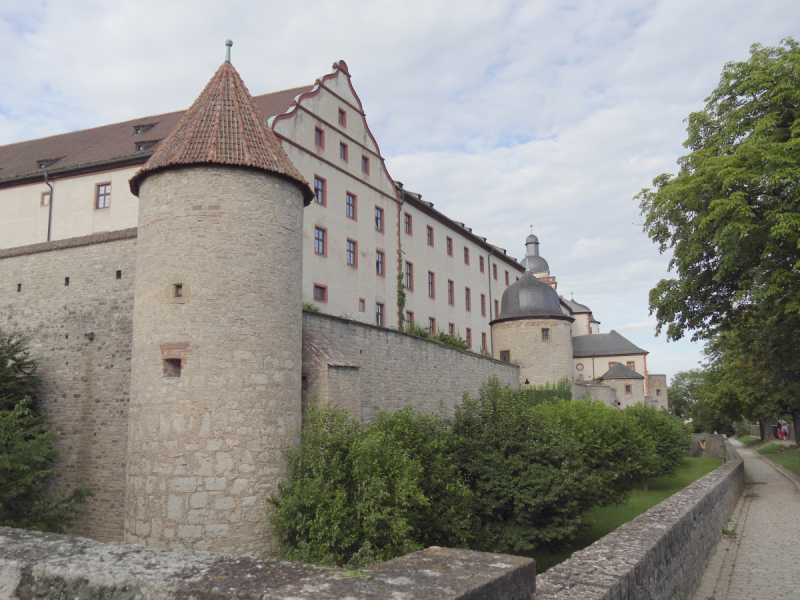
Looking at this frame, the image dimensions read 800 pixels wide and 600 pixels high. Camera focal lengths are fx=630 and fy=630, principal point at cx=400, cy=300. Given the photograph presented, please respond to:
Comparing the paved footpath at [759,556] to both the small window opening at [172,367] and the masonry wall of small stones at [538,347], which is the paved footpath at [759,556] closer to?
the small window opening at [172,367]

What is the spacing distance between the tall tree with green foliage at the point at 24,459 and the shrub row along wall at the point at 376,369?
5.33 metres

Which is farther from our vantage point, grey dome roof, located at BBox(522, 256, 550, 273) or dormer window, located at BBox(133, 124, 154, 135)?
grey dome roof, located at BBox(522, 256, 550, 273)

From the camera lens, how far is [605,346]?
5641 centimetres

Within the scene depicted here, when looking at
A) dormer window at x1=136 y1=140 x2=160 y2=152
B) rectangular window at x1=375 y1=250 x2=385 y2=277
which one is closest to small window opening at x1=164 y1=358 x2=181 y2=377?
dormer window at x1=136 y1=140 x2=160 y2=152

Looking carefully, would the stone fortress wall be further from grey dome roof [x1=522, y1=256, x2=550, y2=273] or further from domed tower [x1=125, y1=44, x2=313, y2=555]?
grey dome roof [x1=522, y1=256, x2=550, y2=273]

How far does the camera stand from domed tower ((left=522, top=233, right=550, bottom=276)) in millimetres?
74938

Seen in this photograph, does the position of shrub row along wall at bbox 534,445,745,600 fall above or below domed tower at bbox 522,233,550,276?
below

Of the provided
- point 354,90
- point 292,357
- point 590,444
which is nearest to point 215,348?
point 292,357

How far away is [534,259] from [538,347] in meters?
43.1

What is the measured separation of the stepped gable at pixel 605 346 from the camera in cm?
5541

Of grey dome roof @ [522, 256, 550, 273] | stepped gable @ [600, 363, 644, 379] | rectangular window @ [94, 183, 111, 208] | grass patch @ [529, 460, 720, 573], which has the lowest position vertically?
grass patch @ [529, 460, 720, 573]

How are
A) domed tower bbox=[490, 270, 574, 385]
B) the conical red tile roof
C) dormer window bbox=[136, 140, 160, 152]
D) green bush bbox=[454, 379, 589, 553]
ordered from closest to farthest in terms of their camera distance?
the conical red tile roof → green bush bbox=[454, 379, 589, 553] → dormer window bbox=[136, 140, 160, 152] → domed tower bbox=[490, 270, 574, 385]

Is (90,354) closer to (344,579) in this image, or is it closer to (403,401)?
(403,401)

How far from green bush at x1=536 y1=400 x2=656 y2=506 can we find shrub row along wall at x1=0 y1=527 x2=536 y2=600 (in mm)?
13451
